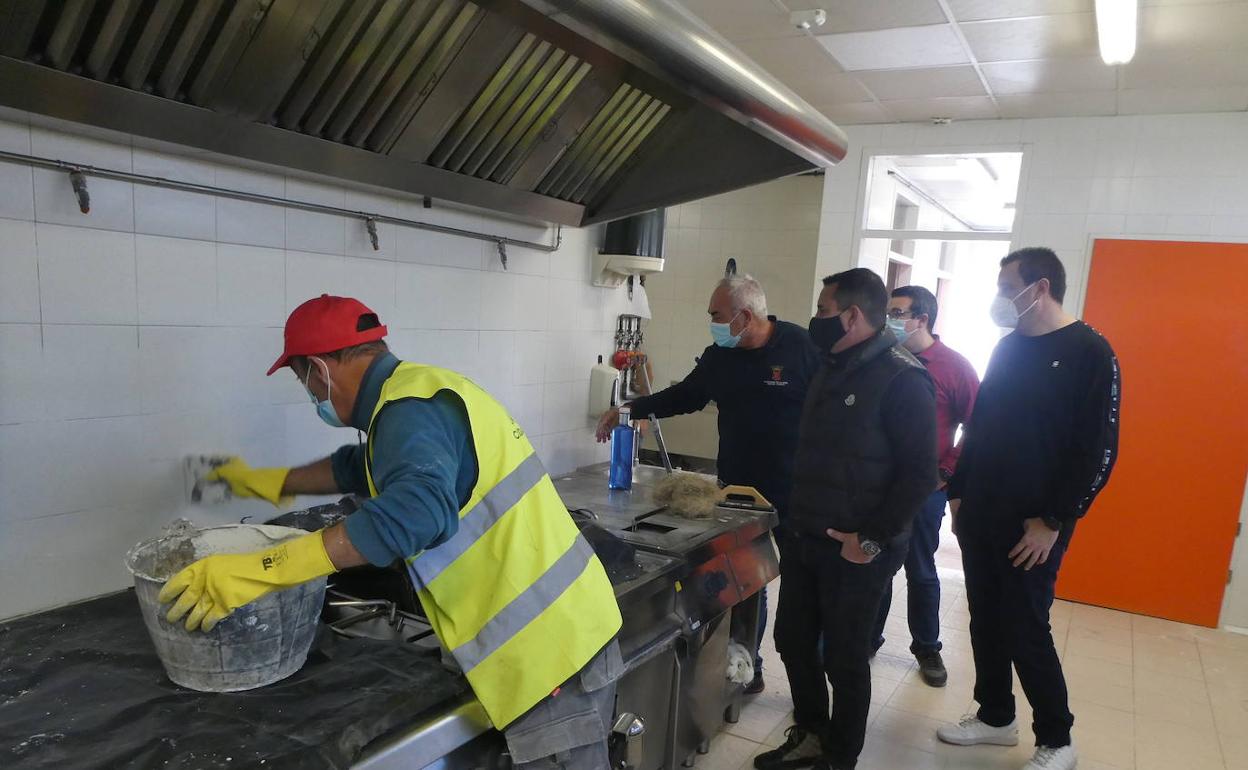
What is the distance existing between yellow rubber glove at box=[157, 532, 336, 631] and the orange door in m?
4.13

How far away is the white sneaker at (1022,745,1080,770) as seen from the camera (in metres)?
2.34

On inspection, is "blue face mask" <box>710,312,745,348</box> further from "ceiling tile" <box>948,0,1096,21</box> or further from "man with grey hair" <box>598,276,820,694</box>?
"ceiling tile" <box>948,0,1096,21</box>

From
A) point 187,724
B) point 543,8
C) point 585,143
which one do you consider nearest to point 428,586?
point 187,724

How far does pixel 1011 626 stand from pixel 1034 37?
2.26 m

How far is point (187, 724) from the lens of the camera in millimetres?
1060

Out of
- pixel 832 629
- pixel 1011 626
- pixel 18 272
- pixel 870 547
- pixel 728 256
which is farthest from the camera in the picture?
pixel 728 256

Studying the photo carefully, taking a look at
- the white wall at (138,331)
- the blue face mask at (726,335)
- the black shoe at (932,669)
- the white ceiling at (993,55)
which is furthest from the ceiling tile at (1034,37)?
the black shoe at (932,669)

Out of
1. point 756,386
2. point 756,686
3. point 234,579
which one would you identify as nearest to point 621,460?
point 756,386

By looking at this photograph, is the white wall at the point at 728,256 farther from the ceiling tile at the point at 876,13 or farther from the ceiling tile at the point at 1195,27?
the ceiling tile at the point at 1195,27

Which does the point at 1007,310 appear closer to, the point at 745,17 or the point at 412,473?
the point at 745,17

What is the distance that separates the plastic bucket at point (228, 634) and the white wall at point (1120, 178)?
161 inches

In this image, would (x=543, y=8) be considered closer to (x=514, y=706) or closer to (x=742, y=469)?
(x=514, y=706)

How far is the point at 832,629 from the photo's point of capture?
7.02ft

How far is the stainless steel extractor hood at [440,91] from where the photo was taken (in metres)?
1.33
